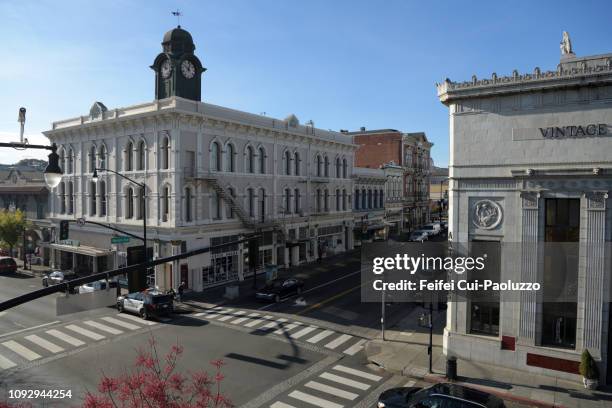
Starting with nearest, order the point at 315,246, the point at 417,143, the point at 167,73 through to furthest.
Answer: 1. the point at 167,73
2. the point at 315,246
3. the point at 417,143

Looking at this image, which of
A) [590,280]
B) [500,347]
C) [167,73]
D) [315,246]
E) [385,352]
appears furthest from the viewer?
[315,246]

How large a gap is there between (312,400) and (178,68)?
26824mm

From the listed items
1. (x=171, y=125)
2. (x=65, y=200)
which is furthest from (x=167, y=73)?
(x=65, y=200)

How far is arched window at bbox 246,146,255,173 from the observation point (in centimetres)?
3622

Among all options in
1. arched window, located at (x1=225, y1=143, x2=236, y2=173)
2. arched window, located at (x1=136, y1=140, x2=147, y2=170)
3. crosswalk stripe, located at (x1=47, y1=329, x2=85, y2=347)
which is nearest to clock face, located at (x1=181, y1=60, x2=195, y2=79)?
arched window, located at (x1=225, y1=143, x2=236, y2=173)

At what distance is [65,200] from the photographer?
131 feet

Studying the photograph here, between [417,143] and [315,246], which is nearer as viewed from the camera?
[315,246]

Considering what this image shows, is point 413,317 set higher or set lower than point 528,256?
lower

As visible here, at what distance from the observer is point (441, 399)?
12.3 metres

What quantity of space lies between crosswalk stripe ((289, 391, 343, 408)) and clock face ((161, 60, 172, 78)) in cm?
2658

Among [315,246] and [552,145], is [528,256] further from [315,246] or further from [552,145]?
[315,246]

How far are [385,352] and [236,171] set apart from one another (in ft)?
68.1

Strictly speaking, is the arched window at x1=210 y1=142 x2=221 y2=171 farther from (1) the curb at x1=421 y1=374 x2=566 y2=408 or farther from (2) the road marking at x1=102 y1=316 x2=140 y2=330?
(1) the curb at x1=421 y1=374 x2=566 y2=408

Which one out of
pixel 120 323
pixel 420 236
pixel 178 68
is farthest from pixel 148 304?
pixel 420 236
